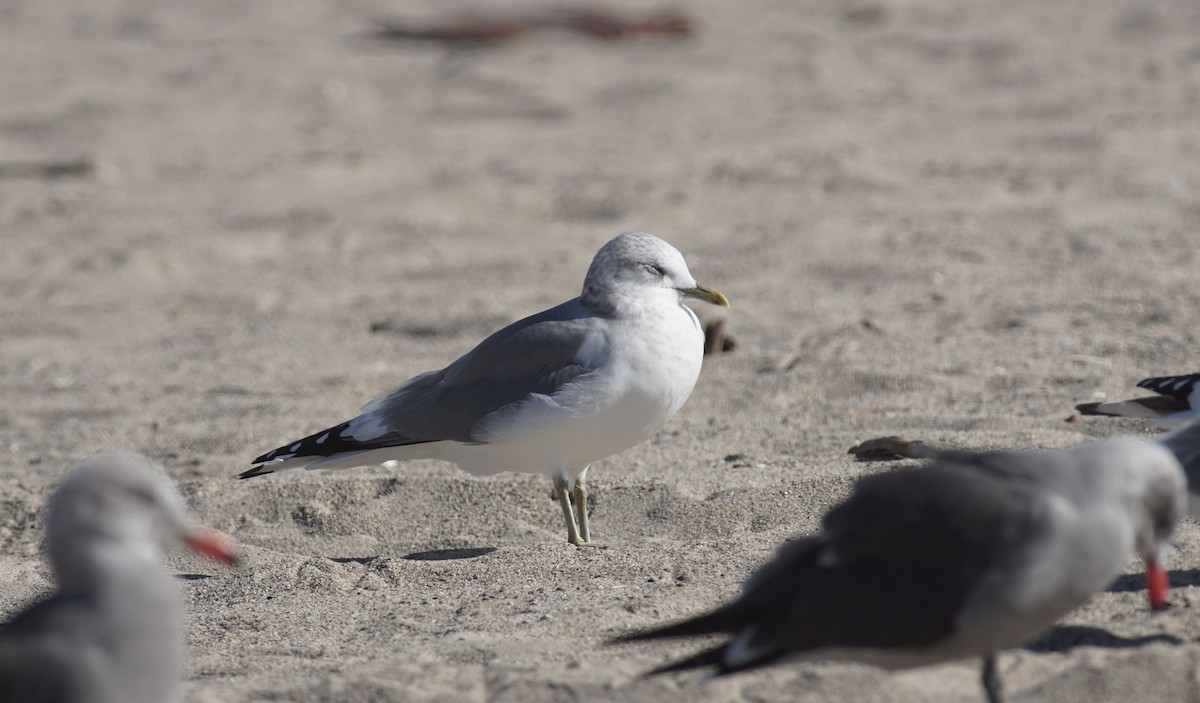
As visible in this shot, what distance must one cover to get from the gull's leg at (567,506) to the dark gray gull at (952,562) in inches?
58.4

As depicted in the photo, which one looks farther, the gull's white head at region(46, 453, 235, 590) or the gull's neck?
the gull's neck

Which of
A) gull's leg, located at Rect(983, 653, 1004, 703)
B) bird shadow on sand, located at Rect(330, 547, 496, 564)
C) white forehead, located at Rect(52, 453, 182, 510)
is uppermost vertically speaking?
white forehead, located at Rect(52, 453, 182, 510)

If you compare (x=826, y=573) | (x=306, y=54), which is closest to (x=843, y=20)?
(x=306, y=54)

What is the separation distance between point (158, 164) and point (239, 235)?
1.97 meters

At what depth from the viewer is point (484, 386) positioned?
467 centimetres

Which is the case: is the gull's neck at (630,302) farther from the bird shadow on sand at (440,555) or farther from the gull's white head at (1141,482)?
the gull's white head at (1141,482)

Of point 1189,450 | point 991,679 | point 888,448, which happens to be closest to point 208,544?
point 991,679

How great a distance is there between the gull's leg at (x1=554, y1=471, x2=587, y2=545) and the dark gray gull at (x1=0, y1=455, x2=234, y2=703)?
1.89 meters

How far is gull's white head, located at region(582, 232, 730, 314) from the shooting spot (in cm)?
463

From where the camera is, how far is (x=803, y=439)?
205 inches

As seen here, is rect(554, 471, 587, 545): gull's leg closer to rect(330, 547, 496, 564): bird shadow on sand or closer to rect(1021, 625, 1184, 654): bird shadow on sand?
rect(330, 547, 496, 564): bird shadow on sand

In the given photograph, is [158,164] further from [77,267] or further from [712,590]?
[712,590]

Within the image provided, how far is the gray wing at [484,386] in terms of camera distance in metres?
4.52

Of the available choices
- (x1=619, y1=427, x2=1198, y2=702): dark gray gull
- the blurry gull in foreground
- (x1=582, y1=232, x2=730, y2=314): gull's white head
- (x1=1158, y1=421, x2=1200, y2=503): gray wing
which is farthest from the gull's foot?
(x1=619, y1=427, x2=1198, y2=702): dark gray gull
